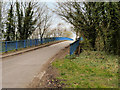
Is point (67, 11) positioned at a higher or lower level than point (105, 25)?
higher


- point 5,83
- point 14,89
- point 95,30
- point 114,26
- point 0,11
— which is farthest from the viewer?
point 0,11

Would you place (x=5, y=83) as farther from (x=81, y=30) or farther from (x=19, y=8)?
(x=19, y=8)

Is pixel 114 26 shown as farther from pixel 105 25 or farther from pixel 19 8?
pixel 19 8

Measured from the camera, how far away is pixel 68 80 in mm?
5750

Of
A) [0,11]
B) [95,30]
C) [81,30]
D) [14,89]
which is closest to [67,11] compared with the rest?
[81,30]

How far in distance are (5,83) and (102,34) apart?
32.7 ft

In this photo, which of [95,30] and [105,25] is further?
[95,30]

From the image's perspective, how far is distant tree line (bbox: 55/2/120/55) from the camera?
38.9 ft

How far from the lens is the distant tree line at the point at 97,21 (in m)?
11.8

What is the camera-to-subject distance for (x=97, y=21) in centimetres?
1328

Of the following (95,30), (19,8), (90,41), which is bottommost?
(90,41)

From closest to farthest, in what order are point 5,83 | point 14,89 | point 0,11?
point 14,89 < point 5,83 < point 0,11

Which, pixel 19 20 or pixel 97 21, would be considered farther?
pixel 19 20

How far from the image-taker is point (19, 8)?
2380 cm
